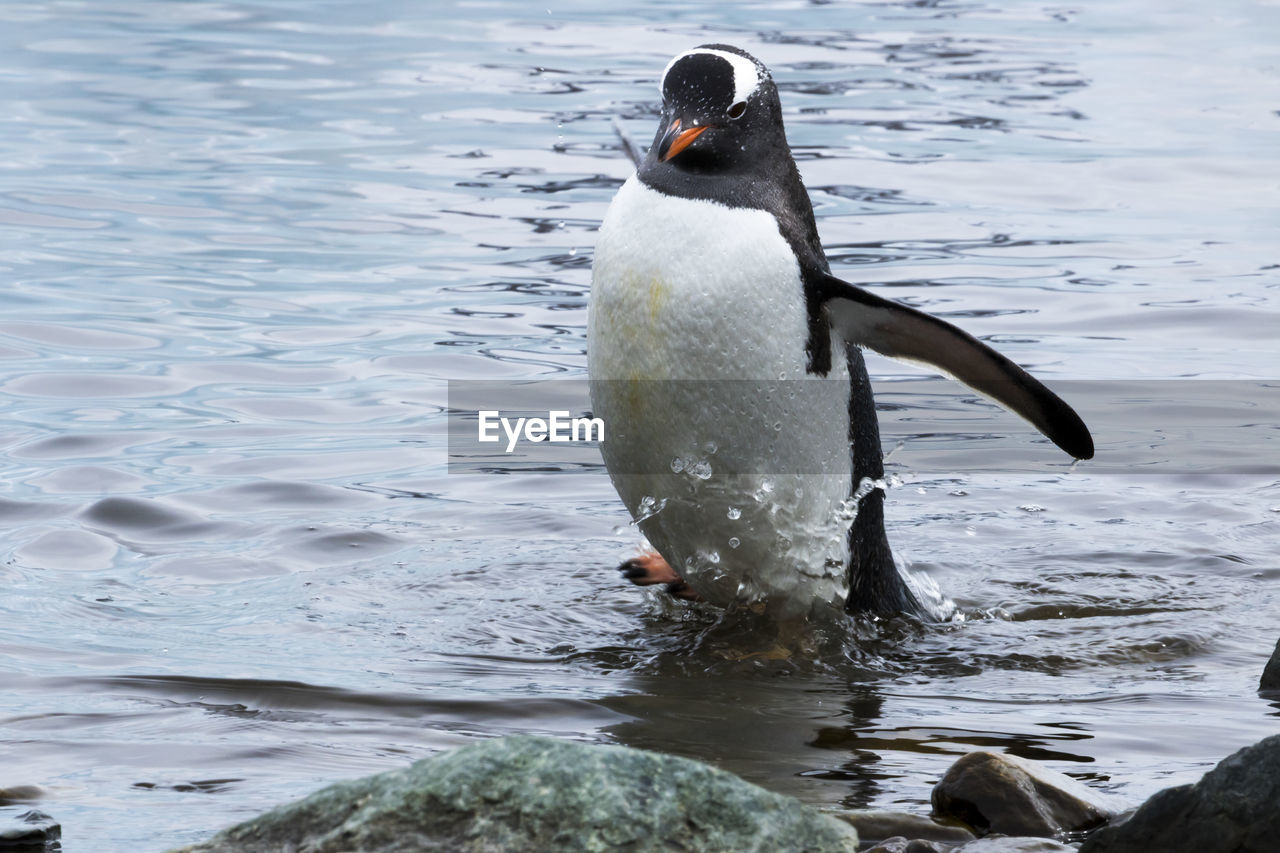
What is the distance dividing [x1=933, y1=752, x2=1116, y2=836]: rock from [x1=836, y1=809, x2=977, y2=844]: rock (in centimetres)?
9

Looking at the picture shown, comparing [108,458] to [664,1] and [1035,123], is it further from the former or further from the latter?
[664,1]

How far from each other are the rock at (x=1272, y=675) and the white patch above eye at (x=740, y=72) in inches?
63.4

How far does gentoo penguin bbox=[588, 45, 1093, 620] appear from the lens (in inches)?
159

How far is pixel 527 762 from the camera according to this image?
2.38 meters

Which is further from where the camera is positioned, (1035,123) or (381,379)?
(1035,123)

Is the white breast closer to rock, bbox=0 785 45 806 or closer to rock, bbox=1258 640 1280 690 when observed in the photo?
rock, bbox=1258 640 1280 690

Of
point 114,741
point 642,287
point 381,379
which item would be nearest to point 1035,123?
point 381,379

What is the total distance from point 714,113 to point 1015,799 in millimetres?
1778

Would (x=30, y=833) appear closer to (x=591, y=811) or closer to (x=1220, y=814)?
(x=591, y=811)

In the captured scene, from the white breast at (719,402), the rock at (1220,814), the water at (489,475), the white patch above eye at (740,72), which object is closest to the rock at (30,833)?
the water at (489,475)

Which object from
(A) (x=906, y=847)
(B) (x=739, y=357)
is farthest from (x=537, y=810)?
(B) (x=739, y=357)

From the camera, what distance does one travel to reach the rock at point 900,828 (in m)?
2.84

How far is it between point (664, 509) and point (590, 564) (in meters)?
0.75

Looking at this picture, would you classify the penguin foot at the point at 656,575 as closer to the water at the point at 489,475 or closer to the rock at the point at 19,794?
the water at the point at 489,475
